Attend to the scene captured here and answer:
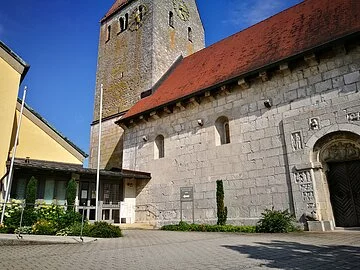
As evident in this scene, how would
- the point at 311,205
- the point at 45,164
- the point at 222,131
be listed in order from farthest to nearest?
the point at 222,131 < the point at 45,164 < the point at 311,205

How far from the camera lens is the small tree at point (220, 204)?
12659 mm

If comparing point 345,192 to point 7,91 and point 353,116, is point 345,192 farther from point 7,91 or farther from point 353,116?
point 7,91


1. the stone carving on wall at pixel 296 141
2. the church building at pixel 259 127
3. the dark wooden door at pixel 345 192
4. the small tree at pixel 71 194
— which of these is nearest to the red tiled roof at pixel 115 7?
the church building at pixel 259 127

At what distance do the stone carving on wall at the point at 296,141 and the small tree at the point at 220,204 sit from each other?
12.1 feet

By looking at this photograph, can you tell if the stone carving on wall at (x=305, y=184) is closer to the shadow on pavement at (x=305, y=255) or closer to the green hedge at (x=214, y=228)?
the green hedge at (x=214, y=228)

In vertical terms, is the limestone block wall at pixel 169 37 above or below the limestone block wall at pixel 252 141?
above

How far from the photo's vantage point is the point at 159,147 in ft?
57.0

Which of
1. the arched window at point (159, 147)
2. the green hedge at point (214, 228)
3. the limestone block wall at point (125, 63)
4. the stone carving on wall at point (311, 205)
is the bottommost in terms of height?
the green hedge at point (214, 228)

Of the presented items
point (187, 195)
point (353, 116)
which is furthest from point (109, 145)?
point (353, 116)

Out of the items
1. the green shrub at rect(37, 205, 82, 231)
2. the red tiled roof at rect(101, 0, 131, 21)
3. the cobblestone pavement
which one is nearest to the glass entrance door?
the green shrub at rect(37, 205, 82, 231)

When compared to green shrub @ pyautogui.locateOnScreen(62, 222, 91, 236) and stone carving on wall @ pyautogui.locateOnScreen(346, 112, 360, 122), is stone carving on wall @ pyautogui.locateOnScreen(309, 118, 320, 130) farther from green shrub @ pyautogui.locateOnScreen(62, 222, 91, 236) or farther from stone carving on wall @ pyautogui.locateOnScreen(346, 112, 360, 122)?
green shrub @ pyautogui.locateOnScreen(62, 222, 91, 236)

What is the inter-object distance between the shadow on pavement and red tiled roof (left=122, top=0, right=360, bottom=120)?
775cm

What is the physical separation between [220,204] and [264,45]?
27.7 ft

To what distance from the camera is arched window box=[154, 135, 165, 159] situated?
1715 centimetres
